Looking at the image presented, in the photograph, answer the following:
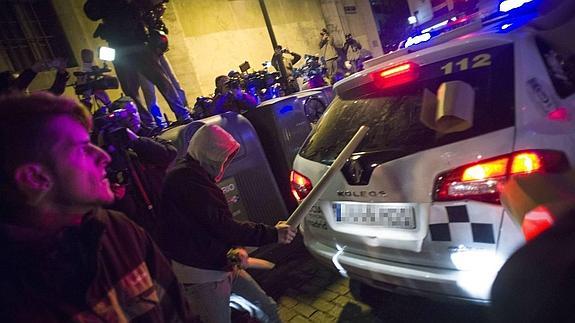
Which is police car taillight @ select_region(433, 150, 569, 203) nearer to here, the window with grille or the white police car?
the white police car

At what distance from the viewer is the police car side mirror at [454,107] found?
6.49ft

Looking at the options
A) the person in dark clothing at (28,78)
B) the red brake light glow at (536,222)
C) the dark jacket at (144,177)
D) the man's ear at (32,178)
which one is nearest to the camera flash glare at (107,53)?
the person in dark clothing at (28,78)

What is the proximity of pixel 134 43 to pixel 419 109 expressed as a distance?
4.81 m

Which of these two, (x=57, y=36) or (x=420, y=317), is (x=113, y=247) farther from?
(x=57, y=36)

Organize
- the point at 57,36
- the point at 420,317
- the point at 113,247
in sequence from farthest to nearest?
the point at 57,36, the point at 420,317, the point at 113,247

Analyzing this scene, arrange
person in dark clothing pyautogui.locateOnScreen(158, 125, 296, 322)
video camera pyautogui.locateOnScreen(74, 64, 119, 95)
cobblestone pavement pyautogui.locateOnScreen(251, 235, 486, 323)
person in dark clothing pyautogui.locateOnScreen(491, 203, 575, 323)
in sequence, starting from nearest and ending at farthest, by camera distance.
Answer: person in dark clothing pyautogui.locateOnScreen(491, 203, 575, 323) < person in dark clothing pyautogui.locateOnScreen(158, 125, 296, 322) < cobblestone pavement pyautogui.locateOnScreen(251, 235, 486, 323) < video camera pyautogui.locateOnScreen(74, 64, 119, 95)

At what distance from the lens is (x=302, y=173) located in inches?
118

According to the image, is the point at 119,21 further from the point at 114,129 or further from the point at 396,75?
the point at 396,75

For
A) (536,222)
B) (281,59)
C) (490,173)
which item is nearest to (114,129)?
(490,173)

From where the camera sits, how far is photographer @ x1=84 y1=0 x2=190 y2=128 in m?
5.49

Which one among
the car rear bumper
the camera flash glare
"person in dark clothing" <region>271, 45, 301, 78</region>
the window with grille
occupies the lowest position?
the car rear bumper

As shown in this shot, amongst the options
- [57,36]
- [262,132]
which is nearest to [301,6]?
[57,36]

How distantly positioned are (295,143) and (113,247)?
365 cm

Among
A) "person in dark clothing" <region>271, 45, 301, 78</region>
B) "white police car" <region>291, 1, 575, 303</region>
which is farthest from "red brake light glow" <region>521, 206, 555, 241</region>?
"person in dark clothing" <region>271, 45, 301, 78</region>
